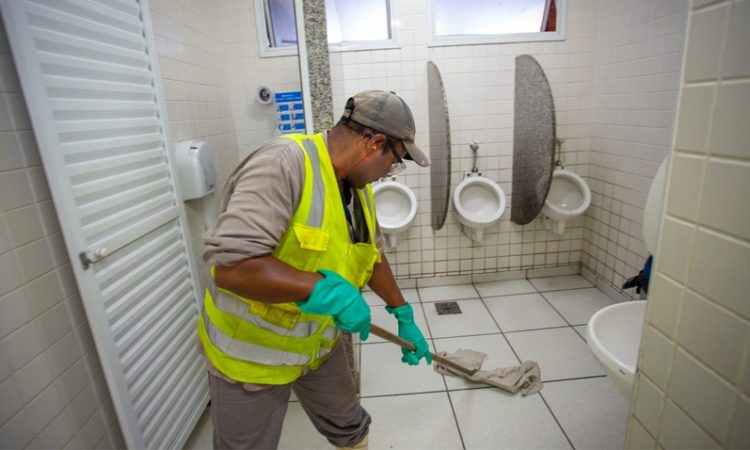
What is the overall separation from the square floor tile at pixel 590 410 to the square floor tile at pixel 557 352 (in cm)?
7

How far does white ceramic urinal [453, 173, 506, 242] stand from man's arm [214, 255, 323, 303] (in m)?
1.99

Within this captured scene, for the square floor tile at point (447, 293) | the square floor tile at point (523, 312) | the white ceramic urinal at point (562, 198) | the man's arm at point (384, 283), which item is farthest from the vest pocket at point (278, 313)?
the white ceramic urinal at point (562, 198)

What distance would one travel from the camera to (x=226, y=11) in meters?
2.55

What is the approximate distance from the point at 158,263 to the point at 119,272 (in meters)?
0.21

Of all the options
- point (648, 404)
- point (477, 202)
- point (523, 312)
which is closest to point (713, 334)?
point (648, 404)

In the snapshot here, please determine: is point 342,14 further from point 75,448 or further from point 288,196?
point 75,448

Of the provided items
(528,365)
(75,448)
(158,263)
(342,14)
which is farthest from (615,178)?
(75,448)

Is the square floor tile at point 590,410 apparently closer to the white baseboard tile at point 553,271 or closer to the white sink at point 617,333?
the white sink at point 617,333

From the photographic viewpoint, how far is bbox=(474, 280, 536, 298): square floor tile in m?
2.99

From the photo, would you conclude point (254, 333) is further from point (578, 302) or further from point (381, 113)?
point (578, 302)

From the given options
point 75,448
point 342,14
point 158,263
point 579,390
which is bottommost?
point 579,390

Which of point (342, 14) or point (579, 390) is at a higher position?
point (342, 14)

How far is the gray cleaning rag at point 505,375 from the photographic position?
6.33ft

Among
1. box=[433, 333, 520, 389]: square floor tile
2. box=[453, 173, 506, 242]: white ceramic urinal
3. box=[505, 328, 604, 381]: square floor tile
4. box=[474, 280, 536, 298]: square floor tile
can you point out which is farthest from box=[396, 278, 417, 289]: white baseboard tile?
box=[505, 328, 604, 381]: square floor tile
